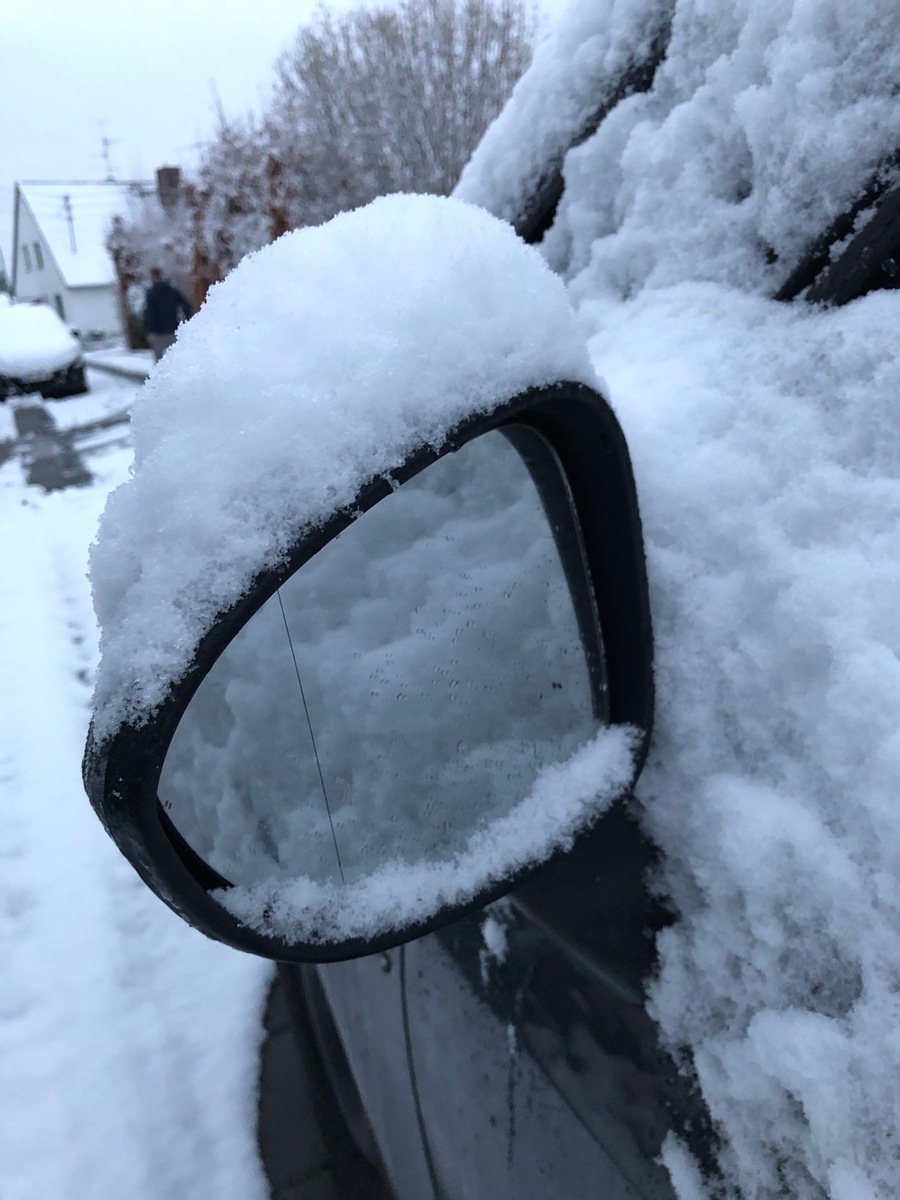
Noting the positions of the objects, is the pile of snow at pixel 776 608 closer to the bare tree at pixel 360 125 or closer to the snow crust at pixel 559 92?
the snow crust at pixel 559 92

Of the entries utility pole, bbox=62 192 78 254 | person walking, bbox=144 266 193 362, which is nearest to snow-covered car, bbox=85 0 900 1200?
person walking, bbox=144 266 193 362

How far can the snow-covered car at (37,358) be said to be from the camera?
51.5 feet

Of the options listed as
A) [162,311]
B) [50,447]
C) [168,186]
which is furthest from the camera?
[168,186]

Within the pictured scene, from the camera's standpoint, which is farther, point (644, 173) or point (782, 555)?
point (644, 173)

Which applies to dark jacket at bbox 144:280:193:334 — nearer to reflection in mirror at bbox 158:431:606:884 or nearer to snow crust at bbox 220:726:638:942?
reflection in mirror at bbox 158:431:606:884

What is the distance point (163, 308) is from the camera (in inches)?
520

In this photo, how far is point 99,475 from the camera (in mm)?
9312

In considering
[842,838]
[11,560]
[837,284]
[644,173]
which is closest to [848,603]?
[842,838]

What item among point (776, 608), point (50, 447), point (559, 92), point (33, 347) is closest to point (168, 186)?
point (33, 347)

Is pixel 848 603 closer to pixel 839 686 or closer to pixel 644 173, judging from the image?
pixel 839 686

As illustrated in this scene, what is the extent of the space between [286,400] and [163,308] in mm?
14056

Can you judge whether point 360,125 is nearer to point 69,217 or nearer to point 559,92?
point 559,92

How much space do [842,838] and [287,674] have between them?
656 mm

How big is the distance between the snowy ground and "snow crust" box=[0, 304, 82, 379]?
45.6 feet
